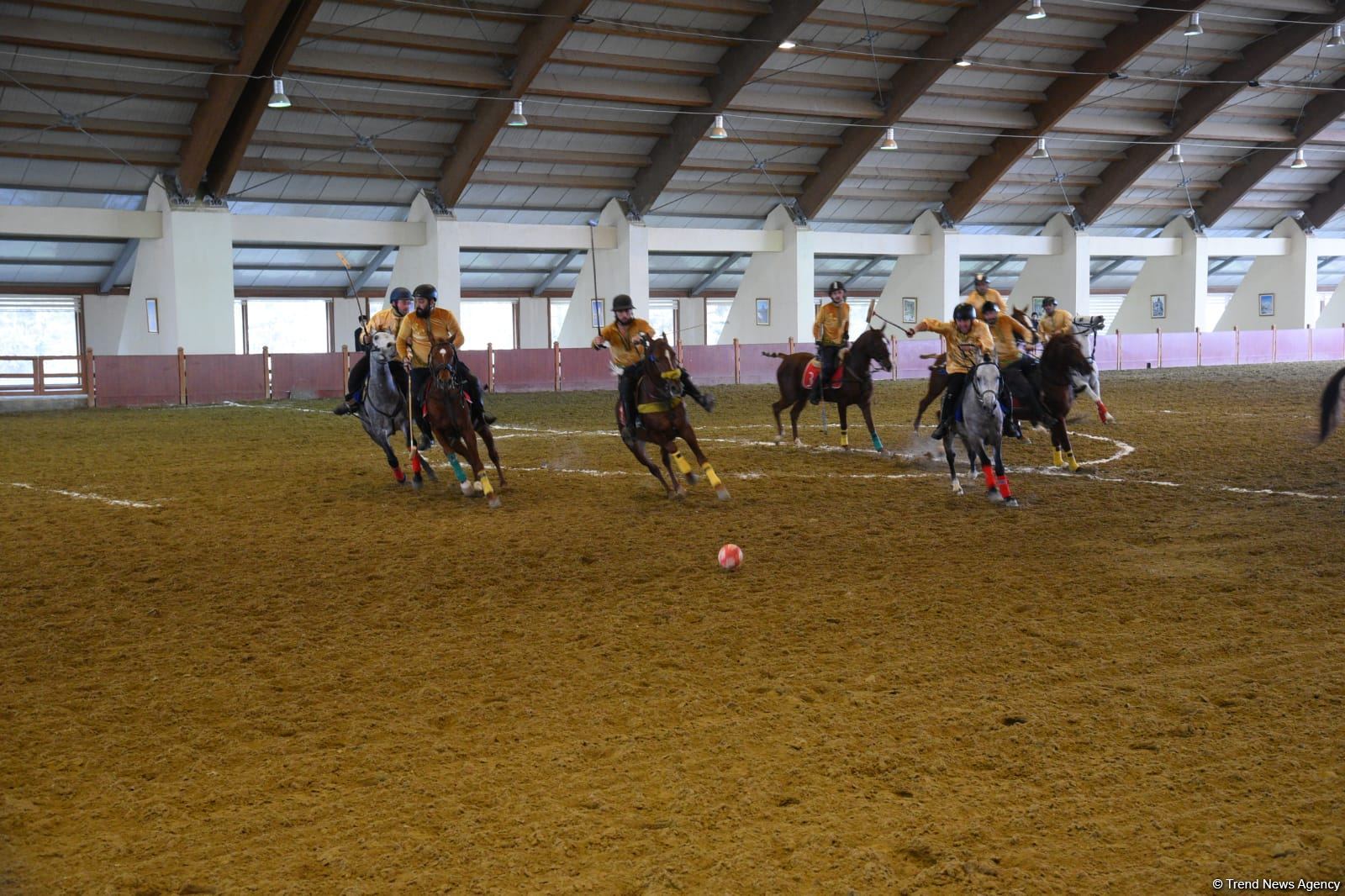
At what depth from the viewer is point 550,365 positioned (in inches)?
1232

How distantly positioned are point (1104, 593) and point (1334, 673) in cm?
176

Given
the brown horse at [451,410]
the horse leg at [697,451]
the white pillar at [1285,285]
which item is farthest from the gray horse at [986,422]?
the white pillar at [1285,285]

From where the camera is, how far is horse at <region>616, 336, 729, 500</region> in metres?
11.0

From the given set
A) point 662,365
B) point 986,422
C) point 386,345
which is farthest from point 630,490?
point 986,422

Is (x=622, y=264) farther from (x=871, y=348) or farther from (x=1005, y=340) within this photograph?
(x=1005, y=340)

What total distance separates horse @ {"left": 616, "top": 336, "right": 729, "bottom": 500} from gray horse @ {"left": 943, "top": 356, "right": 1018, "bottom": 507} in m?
2.45

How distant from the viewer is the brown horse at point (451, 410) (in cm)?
Result: 1145

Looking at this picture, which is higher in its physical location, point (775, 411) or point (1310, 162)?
point (1310, 162)

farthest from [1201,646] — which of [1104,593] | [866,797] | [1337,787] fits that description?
[866,797]

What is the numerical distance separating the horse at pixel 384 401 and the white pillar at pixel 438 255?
18.0 meters

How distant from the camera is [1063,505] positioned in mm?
10398

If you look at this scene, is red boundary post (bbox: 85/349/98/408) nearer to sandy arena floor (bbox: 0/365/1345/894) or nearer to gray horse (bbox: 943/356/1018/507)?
sandy arena floor (bbox: 0/365/1345/894)

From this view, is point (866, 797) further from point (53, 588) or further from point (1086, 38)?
point (1086, 38)

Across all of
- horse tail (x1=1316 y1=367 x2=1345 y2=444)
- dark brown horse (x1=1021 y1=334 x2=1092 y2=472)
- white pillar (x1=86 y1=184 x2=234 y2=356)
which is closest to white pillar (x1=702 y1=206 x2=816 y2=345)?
white pillar (x1=86 y1=184 x2=234 y2=356)
